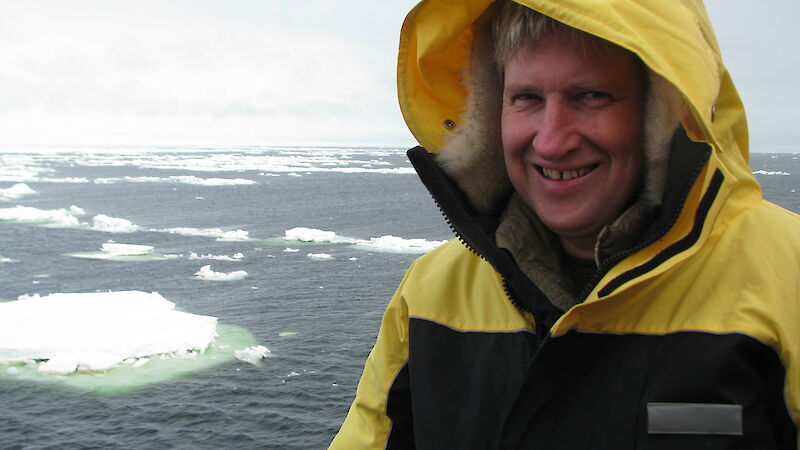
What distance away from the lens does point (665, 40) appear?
1181 millimetres

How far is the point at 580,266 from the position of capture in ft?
4.94

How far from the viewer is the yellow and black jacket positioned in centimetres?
115

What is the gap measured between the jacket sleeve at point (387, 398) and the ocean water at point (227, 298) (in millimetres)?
8734

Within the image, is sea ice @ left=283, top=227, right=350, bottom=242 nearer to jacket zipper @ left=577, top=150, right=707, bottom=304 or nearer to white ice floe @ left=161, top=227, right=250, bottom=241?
white ice floe @ left=161, top=227, right=250, bottom=241

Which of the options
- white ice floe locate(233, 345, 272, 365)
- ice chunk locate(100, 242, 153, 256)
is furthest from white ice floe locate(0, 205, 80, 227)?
white ice floe locate(233, 345, 272, 365)

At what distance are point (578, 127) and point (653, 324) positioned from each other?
0.38 meters

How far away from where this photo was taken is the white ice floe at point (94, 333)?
39.8 feet

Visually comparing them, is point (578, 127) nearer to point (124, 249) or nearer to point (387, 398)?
point (387, 398)

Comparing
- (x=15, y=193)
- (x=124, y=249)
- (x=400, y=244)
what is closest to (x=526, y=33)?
(x=400, y=244)

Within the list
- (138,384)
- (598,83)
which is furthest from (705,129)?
(138,384)

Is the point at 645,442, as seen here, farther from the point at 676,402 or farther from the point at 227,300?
the point at 227,300

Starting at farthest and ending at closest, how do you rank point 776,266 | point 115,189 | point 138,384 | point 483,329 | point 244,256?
point 115,189 < point 244,256 < point 138,384 < point 483,329 < point 776,266

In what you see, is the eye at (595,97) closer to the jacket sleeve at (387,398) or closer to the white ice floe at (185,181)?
the jacket sleeve at (387,398)

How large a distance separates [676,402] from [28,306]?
48.7 feet
